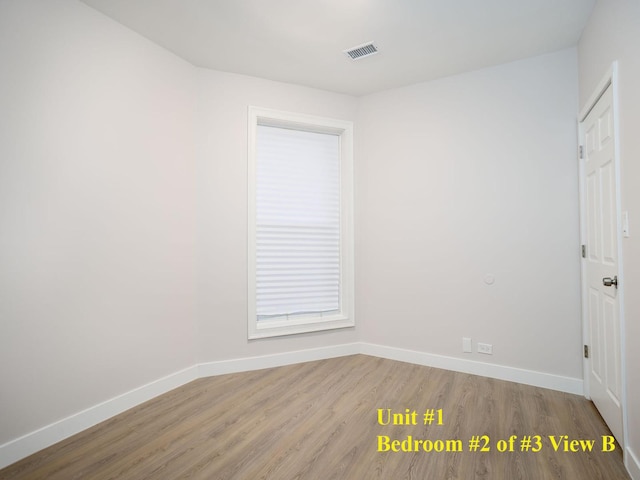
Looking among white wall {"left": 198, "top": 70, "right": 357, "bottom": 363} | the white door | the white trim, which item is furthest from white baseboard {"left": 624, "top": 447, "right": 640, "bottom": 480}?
the white trim

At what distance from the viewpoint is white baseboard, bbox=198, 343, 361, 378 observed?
126 inches

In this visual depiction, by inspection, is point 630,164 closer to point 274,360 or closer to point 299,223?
point 299,223

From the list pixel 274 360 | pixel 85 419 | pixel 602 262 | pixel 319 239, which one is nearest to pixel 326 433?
pixel 274 360

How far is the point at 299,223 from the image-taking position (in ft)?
12.0

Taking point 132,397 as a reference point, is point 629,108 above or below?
above

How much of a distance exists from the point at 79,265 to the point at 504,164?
3420 mm

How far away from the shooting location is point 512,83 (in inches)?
121

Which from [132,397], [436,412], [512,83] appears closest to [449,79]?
[512,83]

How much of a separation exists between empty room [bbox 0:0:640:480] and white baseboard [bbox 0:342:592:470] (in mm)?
17

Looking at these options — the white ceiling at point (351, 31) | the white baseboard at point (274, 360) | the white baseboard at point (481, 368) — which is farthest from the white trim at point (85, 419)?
the white ceiling at point (351, 31)

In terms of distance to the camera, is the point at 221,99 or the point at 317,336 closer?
the point at 221,99

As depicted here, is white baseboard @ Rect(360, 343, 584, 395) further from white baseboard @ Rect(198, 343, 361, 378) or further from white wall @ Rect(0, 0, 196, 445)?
white wall @ Rect(0, 0, 196, 445)

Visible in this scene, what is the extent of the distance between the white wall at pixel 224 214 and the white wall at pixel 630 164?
264cm

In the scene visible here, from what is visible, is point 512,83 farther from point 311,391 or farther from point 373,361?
point 311,391
